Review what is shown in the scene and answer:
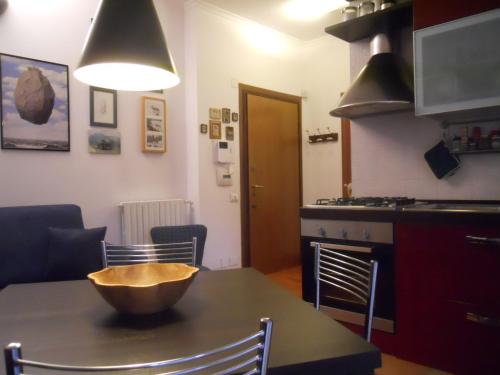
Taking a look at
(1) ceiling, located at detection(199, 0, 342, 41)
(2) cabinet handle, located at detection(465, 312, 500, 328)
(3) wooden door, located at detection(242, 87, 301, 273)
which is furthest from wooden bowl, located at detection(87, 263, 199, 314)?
(1) ceiling, located at detection(199, 0, 342, 41)

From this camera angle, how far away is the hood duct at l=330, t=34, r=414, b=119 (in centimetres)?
257

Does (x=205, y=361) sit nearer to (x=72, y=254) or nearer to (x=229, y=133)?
(x=72, y=254)

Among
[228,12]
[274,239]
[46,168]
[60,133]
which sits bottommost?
[274,239]

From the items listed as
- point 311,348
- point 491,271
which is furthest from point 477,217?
point 311,348

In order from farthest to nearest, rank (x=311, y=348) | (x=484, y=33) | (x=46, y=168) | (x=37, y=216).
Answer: (x=46, y=168) → (x=37, y=216) → (x=484, y=33) → (x=311, y=348)

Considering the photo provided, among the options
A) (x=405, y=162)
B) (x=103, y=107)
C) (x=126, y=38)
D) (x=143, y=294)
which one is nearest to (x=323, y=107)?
(x=405, y=162)

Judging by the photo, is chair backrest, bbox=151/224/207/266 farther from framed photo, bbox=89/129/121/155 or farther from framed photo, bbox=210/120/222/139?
framed photo, bbox=210/120/222/139

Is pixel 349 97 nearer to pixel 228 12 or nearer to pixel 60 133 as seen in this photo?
pixel 228 12

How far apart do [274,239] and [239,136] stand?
1.27 meters

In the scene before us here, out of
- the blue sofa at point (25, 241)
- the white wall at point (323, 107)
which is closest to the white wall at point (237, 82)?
the white wall at point (323, 107)

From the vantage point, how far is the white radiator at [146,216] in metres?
3.24

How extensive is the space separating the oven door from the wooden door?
1718mm

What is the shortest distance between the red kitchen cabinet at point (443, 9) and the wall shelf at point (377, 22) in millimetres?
153

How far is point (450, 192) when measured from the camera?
105 inches
